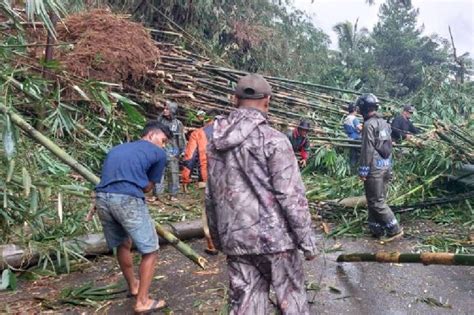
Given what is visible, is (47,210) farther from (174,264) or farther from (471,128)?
(471,128)

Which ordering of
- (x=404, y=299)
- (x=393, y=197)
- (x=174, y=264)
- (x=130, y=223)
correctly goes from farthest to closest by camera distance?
(x=393, y=197), (x=174, y=264), (x=404, y=299), (x=130, y=223)

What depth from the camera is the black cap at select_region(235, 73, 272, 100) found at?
9.30 feet

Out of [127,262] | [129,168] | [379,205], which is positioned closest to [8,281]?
[127,262]

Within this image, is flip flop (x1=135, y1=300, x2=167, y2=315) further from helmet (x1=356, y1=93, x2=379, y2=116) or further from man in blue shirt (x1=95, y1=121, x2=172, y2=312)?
helmet (x1=356, y1=93, x2=379, y2=116)

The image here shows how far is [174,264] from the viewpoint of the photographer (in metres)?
5.22

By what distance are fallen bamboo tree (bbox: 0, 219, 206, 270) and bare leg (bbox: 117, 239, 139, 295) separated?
384 millimetres

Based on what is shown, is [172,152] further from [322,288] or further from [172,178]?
[322,288]

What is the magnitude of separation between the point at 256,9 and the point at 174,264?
12557 millimetres

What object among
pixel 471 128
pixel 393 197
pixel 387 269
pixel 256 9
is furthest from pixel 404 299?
pixel 256 9

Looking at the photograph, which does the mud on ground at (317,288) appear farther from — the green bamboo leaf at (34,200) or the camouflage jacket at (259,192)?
the camouflage jacket at (259,192)

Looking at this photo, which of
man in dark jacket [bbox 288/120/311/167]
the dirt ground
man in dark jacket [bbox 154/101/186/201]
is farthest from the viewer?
man in dark jacket [bbox 288/120/311/167]

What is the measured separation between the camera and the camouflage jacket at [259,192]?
2.70 m

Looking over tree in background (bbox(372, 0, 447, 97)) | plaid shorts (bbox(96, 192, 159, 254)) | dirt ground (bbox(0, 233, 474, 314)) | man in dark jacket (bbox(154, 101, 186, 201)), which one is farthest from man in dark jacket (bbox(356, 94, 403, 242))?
tree in background (bbox(372, 0, 447, 97))

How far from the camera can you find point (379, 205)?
18.9ft
